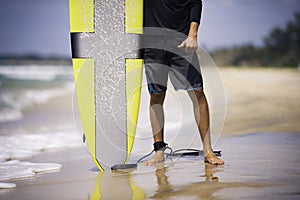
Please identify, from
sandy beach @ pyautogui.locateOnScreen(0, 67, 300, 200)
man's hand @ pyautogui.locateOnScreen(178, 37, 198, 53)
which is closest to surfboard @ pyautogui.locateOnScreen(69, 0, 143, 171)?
sandy beach @ pyautogui.locateOnScreen(0, 67, 300, 200)

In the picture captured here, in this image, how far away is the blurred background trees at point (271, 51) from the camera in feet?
120

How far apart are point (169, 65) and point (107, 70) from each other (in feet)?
1.46

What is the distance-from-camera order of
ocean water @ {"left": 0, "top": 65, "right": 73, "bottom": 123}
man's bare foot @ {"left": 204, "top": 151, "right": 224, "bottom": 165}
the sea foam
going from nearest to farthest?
man's bare foot @ {"left": 204, "top": 151, "right": 224, "bottom": 165}
the sea foam
ocean water @ {"left": 0, "top": 65, "right": 73, "bottom": 123}

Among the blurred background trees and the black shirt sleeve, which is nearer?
the black shirt sleeve

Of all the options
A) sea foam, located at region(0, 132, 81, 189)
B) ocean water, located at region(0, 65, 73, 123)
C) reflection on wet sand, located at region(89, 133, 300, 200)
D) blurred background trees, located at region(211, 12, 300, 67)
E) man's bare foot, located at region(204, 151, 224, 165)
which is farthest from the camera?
blurred background trees, located at region(211, 12, 300, 67)

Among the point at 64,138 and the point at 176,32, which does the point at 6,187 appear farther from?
the point at 64,138

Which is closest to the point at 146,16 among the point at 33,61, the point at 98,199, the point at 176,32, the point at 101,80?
the point at 176,32

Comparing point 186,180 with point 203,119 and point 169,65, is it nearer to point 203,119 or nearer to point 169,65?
point 203,119

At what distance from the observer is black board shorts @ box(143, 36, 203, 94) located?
3.08m

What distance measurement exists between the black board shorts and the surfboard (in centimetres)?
11

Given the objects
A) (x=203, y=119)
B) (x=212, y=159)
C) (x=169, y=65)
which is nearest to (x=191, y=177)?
(x=212, y=159)

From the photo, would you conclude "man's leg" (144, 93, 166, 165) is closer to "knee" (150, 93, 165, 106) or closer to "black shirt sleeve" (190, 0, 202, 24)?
"knee" (150, 93, 165, 106)

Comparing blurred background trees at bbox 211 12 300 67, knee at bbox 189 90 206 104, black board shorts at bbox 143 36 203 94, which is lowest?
blurred background trees at bbox 211 12 300 67

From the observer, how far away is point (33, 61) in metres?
51.0
